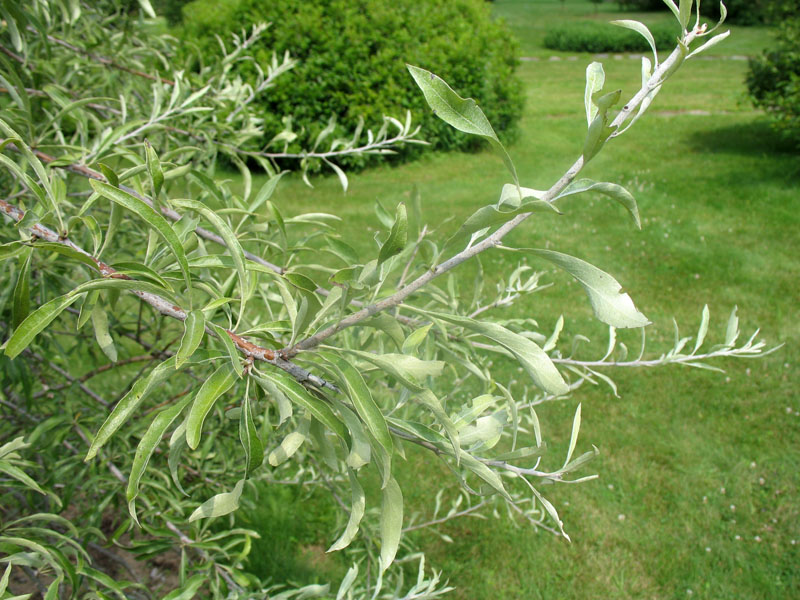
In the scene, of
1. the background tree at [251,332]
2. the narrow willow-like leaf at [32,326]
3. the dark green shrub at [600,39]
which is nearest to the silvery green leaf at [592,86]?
the background tree at [251,332]

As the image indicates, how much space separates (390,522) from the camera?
0.80 meters

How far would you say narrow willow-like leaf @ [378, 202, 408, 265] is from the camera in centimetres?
72

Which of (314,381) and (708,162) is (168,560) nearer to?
(314,381)

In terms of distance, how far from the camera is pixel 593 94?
77 cm

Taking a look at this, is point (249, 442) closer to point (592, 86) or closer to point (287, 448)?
point (287, 448)

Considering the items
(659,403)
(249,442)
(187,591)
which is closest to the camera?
(249,442)

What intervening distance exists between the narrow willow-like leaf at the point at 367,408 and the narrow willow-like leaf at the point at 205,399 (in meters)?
0.15

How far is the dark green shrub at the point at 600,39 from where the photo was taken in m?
24.6

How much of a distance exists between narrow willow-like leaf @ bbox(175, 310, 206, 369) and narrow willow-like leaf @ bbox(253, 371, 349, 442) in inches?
4.2

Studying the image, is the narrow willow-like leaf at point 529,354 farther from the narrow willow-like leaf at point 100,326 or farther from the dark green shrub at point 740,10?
the dark green shrub at point 740,10

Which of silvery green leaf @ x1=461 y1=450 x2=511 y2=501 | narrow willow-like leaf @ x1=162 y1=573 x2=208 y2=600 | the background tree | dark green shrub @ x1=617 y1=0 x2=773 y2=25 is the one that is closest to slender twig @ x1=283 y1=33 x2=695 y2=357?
the background tree

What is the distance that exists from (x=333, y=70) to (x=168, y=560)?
21.1 ft

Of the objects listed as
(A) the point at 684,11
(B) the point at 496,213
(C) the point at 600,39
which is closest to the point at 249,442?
(B) the point at 496,213

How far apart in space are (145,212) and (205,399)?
0.80ft
